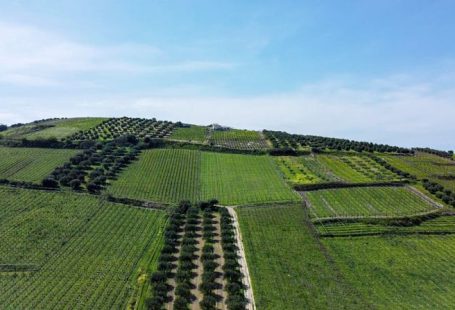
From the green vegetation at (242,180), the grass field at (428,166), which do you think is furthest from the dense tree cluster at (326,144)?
the green vegetation at (242,180)

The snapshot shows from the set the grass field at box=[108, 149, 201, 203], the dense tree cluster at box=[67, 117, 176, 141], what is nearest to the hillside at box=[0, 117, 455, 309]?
the grass field at box=[108, 149, 201, 203]

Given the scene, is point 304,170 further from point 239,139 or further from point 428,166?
point 239,139

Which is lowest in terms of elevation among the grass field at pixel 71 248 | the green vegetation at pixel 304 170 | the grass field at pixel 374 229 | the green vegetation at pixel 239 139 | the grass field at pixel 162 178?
the grass field at pixel 71 248

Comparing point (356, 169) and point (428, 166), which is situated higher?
point (428, 166)

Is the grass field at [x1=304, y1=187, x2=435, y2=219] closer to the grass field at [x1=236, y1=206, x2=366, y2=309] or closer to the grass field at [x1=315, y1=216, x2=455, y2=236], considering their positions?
the grass field at [x1=315, y1=216, x2=455, y2=236]

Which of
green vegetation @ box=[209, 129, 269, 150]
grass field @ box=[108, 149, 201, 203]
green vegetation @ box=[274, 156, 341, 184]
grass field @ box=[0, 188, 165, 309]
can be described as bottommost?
grass field @ box=[0, 188, 165, 309]

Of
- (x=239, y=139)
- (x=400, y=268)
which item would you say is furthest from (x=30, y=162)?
(x=400, y=268)

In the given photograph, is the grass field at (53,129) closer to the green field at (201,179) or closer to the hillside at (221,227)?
the hillside at (221,227)
